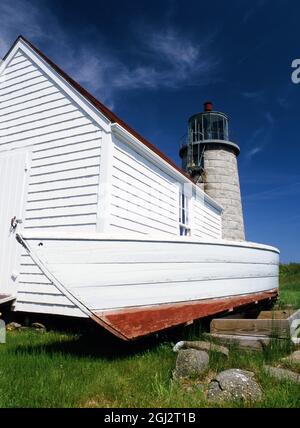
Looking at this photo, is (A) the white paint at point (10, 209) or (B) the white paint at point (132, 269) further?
(A) the white paint at point (10, 209)

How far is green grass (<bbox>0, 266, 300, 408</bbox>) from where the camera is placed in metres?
3.19

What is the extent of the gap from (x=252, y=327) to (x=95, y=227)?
10.8 feet

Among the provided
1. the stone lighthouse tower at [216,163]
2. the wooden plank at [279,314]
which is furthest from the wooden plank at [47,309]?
the stone lighthouse tower at [216,163]

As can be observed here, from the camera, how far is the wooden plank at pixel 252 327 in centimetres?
520

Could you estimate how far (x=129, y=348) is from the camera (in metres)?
5.22

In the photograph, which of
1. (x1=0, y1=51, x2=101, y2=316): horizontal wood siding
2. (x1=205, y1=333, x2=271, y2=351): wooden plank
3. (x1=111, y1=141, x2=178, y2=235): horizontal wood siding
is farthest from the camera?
(x1=111, y1=141, x2=178, y2=235): horizontal wood siding

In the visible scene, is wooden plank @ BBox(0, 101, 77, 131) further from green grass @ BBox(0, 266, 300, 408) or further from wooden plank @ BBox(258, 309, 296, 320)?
wooden plank @ BBox(258, 309, 296, 320)

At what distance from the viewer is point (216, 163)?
73.3 ft

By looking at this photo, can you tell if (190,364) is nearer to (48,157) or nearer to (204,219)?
(48,157)

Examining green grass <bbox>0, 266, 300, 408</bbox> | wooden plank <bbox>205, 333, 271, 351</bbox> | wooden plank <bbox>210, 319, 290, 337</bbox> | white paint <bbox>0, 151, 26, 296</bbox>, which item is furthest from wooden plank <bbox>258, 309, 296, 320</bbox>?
white paint <bbox>0, 151, 26, 296</bbox>

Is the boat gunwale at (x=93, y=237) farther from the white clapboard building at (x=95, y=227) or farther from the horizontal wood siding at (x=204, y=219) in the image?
the horizontal wood siding at (x=204, y=219)

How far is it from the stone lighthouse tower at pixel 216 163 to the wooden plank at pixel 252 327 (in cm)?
1446

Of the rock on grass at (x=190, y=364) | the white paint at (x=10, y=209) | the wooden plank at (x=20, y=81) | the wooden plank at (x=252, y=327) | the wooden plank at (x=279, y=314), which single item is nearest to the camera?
the rock on grass at (x=190, y=364)

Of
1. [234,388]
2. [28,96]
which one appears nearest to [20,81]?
[28,96]
